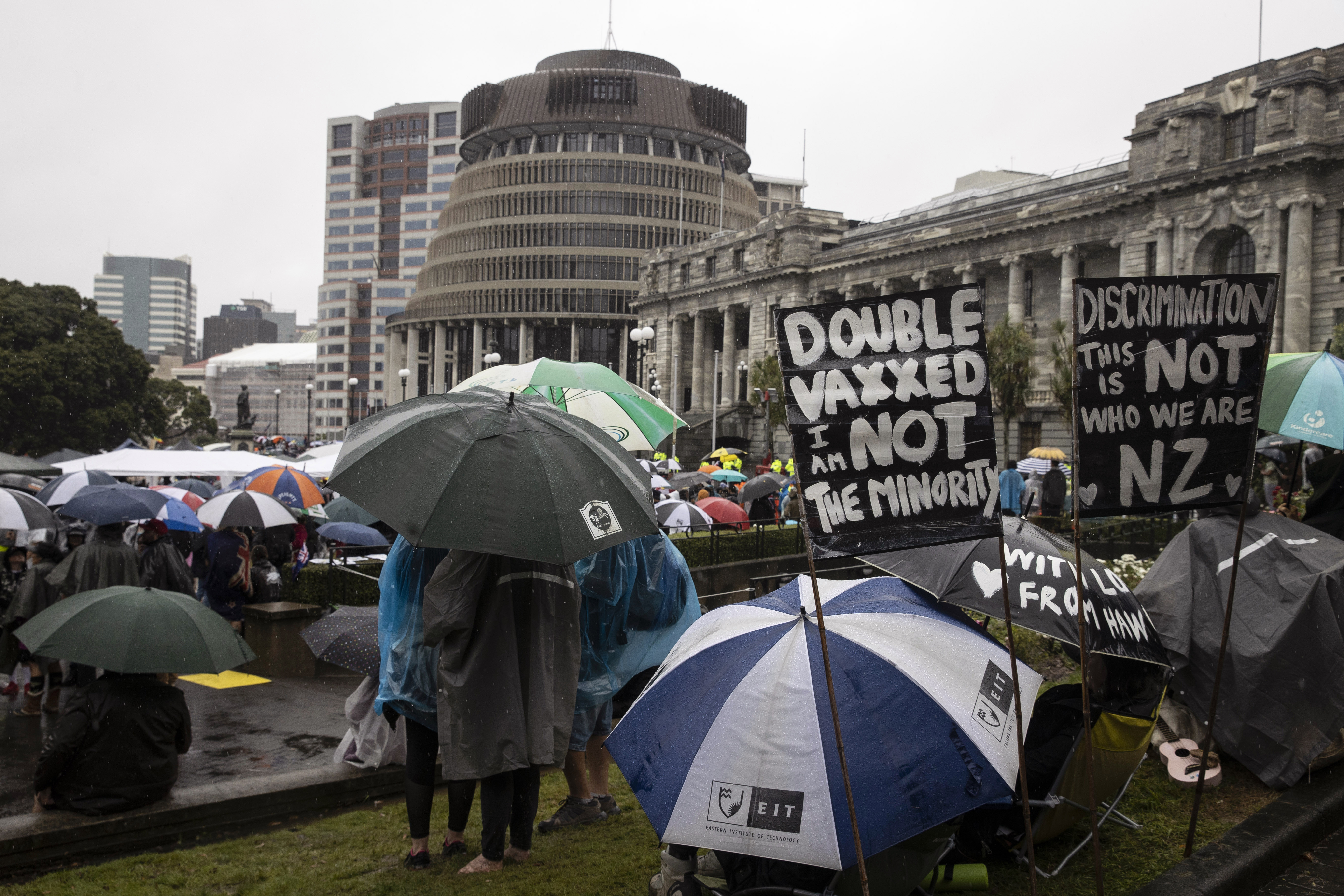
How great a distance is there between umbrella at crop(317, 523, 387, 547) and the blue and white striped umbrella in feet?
30.7

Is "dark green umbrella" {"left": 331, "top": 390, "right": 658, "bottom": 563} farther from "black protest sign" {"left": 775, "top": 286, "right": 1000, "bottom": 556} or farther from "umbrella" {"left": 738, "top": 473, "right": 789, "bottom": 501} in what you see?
"umbrella" {"left": 738, "top": 473, "right": 789, "bottom": 501}

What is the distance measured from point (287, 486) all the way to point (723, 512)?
22.9 ft

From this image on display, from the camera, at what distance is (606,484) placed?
4758 millimetres

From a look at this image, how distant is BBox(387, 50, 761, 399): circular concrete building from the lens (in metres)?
95.2

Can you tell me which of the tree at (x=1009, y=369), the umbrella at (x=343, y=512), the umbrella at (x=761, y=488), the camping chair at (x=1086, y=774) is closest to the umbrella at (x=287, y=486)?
the umbrella at (x=343, y=512)

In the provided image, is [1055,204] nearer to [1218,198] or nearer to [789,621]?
[1218,198]

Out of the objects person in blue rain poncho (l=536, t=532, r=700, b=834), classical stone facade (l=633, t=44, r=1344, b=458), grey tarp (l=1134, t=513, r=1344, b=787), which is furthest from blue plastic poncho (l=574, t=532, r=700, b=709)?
classical stone facade (l=633, t=44, r=1344, b=458)

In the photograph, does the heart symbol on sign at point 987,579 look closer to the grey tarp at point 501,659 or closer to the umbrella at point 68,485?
the grey tarp at point 501,659

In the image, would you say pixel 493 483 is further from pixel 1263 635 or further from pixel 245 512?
pixel 245 512

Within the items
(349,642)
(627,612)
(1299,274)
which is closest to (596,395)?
(349,642)

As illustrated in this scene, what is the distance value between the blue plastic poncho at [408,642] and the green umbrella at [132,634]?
1.25 meters

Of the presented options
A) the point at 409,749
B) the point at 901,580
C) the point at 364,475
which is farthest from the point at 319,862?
the point at 901,580

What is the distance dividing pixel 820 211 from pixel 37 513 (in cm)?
5556

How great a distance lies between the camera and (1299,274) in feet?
119
